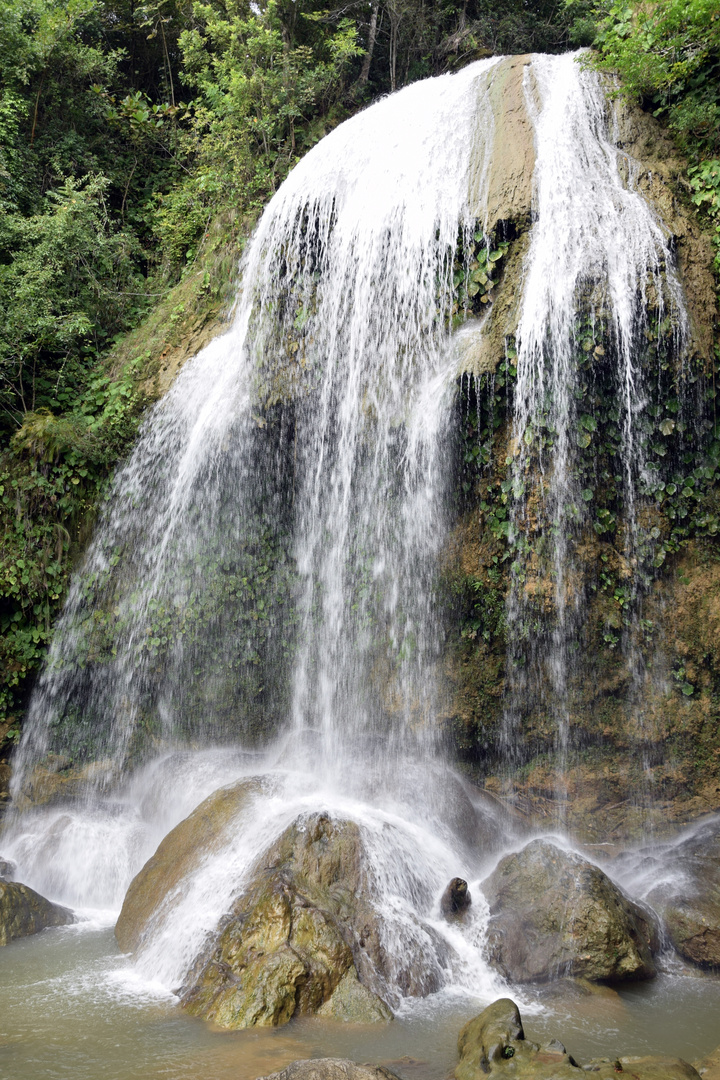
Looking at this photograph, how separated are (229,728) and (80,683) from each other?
2.00 metres

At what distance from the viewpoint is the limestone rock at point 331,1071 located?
11.8 ft

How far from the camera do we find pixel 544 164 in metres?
8.52

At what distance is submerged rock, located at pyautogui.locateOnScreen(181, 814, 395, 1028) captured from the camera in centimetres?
477

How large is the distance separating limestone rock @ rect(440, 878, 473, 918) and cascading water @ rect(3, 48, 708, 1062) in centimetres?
45

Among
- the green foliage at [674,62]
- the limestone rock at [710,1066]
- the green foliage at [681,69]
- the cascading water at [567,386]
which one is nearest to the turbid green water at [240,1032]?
the limestone rock at [710,1066]

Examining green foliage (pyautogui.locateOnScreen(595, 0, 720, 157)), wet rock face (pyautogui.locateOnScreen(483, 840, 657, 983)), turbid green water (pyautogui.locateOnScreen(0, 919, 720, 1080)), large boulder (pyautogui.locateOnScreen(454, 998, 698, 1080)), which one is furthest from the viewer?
green foliage (pyautogui.locateOnScreen(595, 0, 720, 157))

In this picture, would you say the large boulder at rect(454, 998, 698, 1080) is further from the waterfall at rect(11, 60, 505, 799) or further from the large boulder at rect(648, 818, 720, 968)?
the waterfall at rect(11, 60, 505, 799)

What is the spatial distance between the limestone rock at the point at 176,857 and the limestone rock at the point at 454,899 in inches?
76.9

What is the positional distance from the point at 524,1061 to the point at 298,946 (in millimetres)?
1887

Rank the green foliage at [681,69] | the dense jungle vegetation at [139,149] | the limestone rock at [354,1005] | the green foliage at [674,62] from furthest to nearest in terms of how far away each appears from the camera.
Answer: the dense jungle vegetation at [139,149] < the green foliage at [674,62] < the green foliage at [681,69] < the limestone rock at [354,1005]

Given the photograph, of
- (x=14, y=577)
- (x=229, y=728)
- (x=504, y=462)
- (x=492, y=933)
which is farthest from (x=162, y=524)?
(x=492, y=933)

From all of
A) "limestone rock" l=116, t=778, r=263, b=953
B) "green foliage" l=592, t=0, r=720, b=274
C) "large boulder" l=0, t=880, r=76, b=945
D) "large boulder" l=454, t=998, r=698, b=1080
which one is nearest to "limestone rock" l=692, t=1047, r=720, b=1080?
"large boulder" l=454, t=998, r=698, b=1080

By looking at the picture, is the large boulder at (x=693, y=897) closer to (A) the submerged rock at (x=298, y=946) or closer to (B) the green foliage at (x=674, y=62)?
(A) the submerged rock at (x=298, y=946)

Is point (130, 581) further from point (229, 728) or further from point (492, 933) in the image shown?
point (492, 933)
